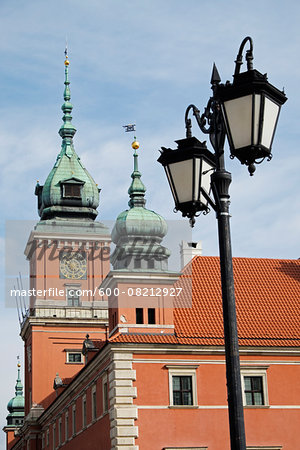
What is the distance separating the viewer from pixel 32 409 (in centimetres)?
4466

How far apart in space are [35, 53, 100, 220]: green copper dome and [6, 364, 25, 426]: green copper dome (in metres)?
27.0

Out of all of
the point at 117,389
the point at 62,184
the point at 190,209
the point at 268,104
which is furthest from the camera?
the point at 62,184

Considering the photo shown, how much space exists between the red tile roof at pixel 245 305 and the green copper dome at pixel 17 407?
147 ft

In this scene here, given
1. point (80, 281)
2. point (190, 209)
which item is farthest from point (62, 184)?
point (190, 209)

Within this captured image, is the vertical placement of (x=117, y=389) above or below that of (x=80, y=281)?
below

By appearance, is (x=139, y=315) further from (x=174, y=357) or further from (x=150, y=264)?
(x=174, y=357)

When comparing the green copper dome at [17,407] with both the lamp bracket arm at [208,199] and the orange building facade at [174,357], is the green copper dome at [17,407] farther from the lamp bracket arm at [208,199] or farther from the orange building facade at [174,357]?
the lamp bracket arm at [208,199]

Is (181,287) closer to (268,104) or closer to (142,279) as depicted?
(142,279)

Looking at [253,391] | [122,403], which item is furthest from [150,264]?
[122,403]

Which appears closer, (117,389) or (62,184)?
(117,389)

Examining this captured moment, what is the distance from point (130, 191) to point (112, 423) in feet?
39.2

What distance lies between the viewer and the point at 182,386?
27.2m

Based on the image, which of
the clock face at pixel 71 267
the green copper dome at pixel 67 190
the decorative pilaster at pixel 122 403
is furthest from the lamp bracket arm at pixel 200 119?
the green copper dome at pixel 67 190

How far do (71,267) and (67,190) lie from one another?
5.81 meters
